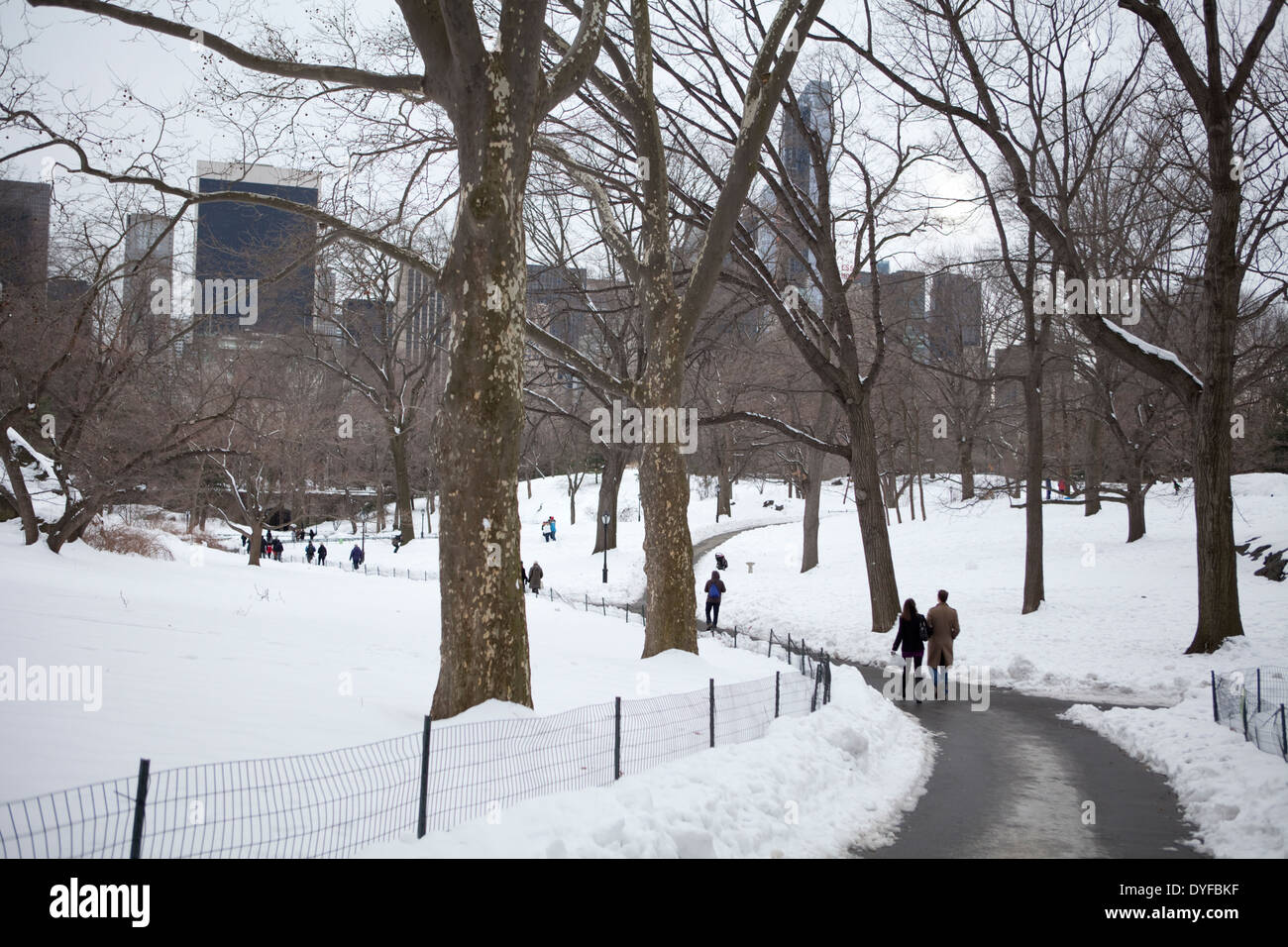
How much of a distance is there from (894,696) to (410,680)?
30.7ft

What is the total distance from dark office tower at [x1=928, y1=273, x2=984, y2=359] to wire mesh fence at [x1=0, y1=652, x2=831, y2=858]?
36700 millimetres

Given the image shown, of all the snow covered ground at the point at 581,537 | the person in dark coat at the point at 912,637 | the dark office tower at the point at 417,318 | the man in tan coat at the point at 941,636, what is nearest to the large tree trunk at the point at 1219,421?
the man in tan coat at the point at 941,636

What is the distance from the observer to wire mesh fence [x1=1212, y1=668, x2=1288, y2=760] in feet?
32.4

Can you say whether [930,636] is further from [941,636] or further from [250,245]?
[250,245]

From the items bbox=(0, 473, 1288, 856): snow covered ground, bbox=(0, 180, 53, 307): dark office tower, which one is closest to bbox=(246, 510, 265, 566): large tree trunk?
bbox=(0, 473, 1288, 856): snow covered ground

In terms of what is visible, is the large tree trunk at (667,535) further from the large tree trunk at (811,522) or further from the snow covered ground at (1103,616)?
the large tree trunk at (811,522)

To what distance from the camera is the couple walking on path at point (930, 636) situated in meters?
16.9

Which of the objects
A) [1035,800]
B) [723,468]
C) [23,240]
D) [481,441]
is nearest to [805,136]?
[481,441]

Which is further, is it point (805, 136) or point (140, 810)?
point (805, 136)

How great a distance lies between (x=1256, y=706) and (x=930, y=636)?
5732 millimetres

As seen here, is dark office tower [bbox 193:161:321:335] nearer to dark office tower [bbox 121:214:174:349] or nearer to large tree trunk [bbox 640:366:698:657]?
dark office tower [bbox 121:214:174:349]

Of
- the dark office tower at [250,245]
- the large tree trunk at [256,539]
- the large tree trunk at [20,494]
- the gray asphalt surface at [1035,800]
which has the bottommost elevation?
the gray asphalt surface at [1035,800]

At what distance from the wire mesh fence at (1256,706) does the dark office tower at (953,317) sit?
28.5 metres

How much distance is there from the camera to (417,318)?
4412 cm
